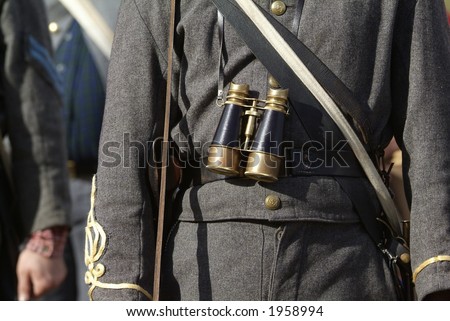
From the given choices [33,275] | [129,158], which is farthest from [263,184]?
[33,275]

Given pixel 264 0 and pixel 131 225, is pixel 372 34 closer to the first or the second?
pixel 264 0

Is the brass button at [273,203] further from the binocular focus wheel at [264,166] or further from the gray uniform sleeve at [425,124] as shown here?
the gray uniform sleeve at [425,124]

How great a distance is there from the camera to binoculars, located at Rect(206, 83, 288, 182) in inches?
121

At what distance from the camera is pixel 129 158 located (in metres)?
3.21

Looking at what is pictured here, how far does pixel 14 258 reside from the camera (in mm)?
4559

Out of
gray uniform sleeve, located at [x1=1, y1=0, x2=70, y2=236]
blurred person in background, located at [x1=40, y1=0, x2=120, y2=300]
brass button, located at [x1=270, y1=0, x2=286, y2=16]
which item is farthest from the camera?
blurred person in background, located at [x1=40, y1=0, x2=120, y2=300]

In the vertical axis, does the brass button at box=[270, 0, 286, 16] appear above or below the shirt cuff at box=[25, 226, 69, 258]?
above

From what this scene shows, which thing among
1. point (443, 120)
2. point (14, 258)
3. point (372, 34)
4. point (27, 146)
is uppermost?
point (372, 34)

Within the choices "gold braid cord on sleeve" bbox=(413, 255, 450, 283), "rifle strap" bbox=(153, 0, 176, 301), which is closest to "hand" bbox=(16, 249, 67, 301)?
"rifle strap" bbox=(153, 0, 176, 301)

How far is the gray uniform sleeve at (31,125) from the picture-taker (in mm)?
4645
